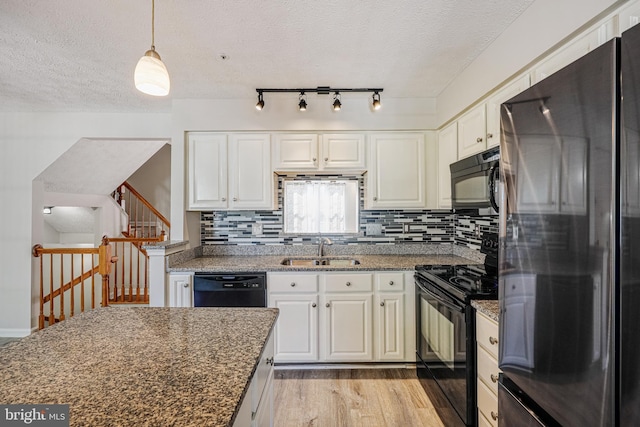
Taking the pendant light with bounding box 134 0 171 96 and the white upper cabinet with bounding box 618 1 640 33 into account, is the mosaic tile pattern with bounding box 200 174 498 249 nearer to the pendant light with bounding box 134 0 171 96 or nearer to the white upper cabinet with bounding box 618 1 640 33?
the pendant light with bounding box 134 0 171 96

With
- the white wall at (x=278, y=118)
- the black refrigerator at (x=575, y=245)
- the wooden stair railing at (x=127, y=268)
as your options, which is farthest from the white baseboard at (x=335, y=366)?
the wooden stair railing at (x=127, y=268)

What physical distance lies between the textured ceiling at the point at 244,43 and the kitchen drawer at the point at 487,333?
163cm

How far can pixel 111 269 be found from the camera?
16.3 feet

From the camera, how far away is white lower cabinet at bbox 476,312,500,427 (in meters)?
1.46

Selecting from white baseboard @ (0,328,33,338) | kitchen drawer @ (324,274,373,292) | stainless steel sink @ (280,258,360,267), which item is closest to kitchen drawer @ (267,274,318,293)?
kitchen drawer @ (324,274,373,292)

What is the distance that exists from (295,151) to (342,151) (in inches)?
17.5

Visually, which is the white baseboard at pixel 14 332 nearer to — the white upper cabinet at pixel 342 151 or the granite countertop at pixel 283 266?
the granite countertop at pixel 283 266

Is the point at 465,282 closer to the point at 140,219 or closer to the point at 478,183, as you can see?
the point at 478,183

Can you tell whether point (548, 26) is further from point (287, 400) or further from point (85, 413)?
point (287, 400)

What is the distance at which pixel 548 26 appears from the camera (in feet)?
5.01

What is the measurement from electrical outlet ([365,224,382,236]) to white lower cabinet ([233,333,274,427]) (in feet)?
6.64

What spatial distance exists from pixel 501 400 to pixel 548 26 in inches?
67.4

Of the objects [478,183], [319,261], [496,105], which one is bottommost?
[319,261]

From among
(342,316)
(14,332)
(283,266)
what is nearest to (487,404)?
(342,316)
